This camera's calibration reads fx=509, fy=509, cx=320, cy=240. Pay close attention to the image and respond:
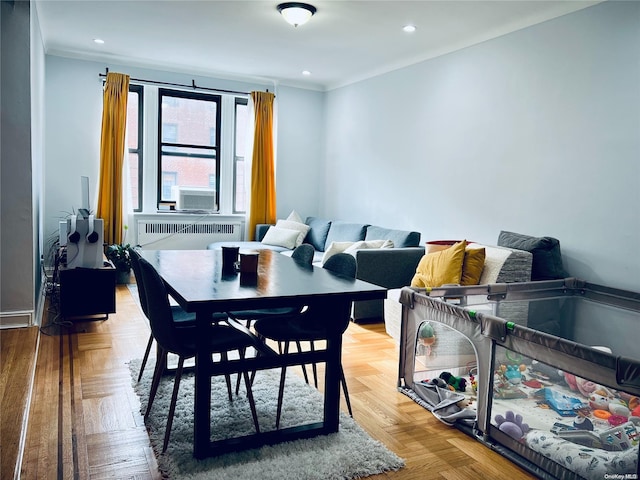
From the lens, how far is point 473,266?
3.62m

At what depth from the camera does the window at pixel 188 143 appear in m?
6.35

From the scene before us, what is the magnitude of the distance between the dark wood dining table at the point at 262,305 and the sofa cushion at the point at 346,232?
2874mm

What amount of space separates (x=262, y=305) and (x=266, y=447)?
682 millimetres

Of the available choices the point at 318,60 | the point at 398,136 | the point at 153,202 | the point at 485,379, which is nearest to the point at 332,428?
the point at 485,379

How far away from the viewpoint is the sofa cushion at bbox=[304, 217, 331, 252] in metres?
6.16

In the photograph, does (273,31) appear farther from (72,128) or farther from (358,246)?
(72,128)

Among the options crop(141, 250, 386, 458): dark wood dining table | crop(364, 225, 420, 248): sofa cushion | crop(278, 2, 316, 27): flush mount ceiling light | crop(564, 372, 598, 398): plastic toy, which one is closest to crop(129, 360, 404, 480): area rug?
crop(141, 250, 386, 458): dark wood dining table

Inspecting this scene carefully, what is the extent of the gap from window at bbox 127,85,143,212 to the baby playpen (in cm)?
439

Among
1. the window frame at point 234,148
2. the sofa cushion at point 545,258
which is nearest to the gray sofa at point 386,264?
the sofa cushion at point 545,258

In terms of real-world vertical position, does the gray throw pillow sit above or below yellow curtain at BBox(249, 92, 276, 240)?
below

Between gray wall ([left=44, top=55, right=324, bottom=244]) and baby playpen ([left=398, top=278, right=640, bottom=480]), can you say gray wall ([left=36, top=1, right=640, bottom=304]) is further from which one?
baby playpen ([left=398, top=278, right=640, bottom=480])

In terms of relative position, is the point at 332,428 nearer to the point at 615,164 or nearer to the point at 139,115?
the point at 615,164

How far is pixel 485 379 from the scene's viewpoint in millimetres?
2355

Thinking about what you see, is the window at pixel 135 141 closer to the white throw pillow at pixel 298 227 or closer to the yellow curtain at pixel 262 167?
the yellow curtain at pixel 262 167
